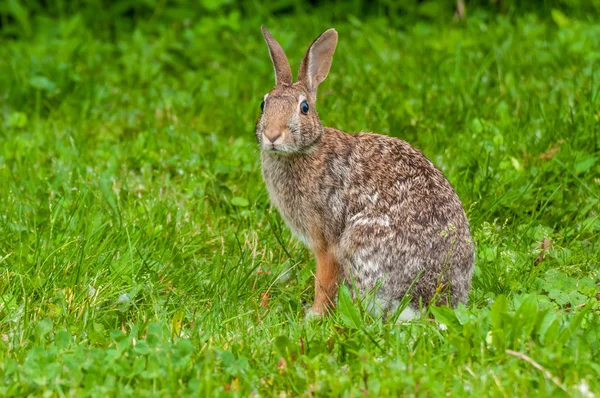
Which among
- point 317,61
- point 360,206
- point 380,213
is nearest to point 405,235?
point 380,213

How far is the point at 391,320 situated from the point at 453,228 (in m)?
0.61

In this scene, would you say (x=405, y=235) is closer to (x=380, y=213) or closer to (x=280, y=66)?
(x=380, y=213)

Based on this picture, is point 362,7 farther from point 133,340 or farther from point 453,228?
point 133,340

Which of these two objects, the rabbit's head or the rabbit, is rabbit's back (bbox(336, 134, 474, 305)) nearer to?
the rabbit

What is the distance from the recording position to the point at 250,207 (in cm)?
620

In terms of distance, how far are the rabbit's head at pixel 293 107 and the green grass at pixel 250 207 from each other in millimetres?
747

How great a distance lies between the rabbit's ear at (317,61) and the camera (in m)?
5.48

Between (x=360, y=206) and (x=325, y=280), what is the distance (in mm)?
420

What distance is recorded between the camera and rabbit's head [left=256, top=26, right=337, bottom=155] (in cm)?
499

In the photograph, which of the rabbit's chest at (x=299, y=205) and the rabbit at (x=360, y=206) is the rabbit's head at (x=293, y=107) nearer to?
the rabbit at (x=360, y=206)

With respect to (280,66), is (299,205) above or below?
below

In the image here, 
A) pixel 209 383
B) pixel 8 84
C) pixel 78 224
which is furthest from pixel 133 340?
pixel 8 84

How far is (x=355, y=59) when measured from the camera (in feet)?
27.7

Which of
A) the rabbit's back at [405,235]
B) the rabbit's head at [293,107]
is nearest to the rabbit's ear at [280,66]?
the rabbit's head at [293,107]
